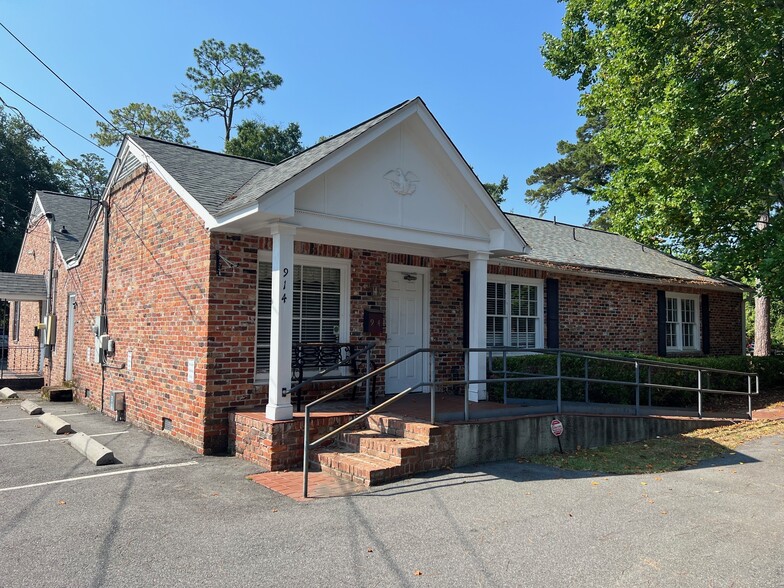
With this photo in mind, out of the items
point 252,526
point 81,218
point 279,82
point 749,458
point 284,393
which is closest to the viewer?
point 252,526

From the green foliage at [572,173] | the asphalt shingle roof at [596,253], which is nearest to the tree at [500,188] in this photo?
the green foliage at [572,173]

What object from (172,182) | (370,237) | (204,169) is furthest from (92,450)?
(204,169)

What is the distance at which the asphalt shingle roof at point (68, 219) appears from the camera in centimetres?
1598

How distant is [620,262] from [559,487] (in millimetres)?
9891

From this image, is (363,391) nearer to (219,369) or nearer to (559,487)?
(219,369)

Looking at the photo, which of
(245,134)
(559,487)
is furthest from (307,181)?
(245,134)

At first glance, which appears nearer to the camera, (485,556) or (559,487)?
(485,556)

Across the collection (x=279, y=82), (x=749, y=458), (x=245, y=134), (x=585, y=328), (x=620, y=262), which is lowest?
(x=749, y=458)

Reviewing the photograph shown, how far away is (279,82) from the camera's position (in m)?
40.4

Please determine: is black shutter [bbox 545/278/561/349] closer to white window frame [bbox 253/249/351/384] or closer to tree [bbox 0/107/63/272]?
white window frame [bbox 253/249/351/384]

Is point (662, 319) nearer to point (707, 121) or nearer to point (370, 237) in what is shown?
point (707, 121)

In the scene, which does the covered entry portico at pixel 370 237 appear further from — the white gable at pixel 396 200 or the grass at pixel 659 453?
the grass at pixel 659 453

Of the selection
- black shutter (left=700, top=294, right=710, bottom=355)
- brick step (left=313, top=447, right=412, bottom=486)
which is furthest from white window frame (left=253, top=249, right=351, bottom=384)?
black shutter (left=700, top=294, right=710, bottom=355)

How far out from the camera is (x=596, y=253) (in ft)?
50.3
